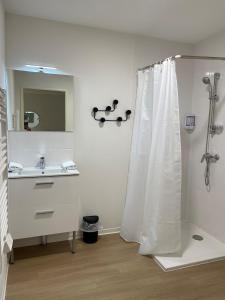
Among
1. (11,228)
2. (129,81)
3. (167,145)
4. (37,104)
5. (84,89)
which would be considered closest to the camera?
(11,228)

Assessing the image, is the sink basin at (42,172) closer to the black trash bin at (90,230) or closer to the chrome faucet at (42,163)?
the chrome faucet at (42,163)

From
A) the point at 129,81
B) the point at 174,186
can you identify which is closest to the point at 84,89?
the point at 129,81

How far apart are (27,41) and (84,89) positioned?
2.55ft

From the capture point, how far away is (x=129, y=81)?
3.01 metres

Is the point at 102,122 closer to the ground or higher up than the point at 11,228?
higher up

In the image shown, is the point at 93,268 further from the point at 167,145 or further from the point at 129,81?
A: the point at 129,81

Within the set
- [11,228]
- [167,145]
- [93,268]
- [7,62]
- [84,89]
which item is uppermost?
[7,62]

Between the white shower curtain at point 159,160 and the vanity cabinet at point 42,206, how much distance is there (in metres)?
0.80

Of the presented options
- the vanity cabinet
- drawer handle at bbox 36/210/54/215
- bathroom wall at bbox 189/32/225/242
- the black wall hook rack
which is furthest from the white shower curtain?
drawer handle at bbox 36/210/54/215

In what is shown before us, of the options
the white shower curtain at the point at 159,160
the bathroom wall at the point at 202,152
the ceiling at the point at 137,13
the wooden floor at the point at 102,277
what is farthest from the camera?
the bathroom wall at the point at 202,152

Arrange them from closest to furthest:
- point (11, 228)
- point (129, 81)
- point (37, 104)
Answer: point (11, 228), point (37, 104), point (129, 81)

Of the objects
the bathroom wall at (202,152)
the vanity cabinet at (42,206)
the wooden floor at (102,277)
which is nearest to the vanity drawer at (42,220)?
the vanity cabinet at (42,206)

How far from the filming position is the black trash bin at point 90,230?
113 inches

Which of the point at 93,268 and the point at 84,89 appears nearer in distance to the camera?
the point at 93,268
